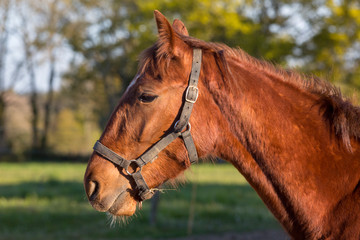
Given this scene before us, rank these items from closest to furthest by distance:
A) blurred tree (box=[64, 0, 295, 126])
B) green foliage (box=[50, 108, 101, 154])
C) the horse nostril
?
the horse nostril < blurred tree (box=[64, 0, 295, 126]) < green foliage (box=[50, 108, 101, 154])

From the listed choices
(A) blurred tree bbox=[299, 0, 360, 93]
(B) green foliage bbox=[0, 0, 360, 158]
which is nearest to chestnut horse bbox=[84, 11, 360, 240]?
(B) green foliage bbox=[0, 0, 360, 158]

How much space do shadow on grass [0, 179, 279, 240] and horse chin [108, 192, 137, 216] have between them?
15.8ft

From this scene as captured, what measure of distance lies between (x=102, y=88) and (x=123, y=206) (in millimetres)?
28394

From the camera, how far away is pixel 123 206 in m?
2.22

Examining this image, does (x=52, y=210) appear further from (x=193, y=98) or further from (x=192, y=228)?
(x=193, y=98)

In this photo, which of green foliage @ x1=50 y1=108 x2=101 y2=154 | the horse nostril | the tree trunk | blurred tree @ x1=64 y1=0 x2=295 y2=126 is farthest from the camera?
the tree trunk

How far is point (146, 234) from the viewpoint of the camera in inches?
314

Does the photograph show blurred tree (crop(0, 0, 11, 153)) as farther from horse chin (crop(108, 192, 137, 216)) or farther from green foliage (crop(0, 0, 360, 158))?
horse chin (crop(108, 192, 137, 216))

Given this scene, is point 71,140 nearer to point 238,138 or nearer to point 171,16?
point 171,16

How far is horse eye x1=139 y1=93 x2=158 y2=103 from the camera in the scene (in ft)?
7.19

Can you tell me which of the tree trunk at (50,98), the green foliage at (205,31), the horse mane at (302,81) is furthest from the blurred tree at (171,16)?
the horse mane at (302,81)

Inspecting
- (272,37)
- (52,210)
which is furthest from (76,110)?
(52,210)

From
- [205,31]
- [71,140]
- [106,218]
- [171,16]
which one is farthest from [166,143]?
[71,140]

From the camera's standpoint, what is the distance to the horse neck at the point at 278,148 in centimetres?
223
